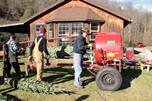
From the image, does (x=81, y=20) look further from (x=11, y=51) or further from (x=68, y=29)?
(x=11, y=51)

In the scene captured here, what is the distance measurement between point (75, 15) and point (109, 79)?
9611 mm

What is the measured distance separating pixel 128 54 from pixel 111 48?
11.7 feet

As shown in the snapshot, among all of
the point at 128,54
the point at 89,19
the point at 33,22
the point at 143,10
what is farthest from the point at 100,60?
the point at 143,10

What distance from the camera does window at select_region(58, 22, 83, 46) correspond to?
13.1 m

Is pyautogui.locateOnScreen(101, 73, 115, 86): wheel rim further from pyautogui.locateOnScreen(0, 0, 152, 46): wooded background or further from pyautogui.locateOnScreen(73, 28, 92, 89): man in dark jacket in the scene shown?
pyautogui.locateOnScreen(0, 0, 152, 46): wooded background

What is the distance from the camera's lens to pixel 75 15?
515 inches

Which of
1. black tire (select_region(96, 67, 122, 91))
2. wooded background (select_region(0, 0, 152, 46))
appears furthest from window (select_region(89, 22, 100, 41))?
wooded background (select_region(0, 0, 152, 46))

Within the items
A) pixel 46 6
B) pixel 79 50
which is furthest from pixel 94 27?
pixel 46 6

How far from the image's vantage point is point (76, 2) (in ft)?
46.6

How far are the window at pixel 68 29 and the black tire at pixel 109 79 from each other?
9055 mm

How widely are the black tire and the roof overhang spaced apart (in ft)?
28.2

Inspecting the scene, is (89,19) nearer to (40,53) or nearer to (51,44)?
(51,44)

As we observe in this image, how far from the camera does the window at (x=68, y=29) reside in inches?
518

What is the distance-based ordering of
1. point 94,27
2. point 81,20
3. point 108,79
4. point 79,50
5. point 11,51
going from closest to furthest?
1. point 108,79
2. point 79,50
3. point 11,51
4. point 81,20
5. point 94,27
